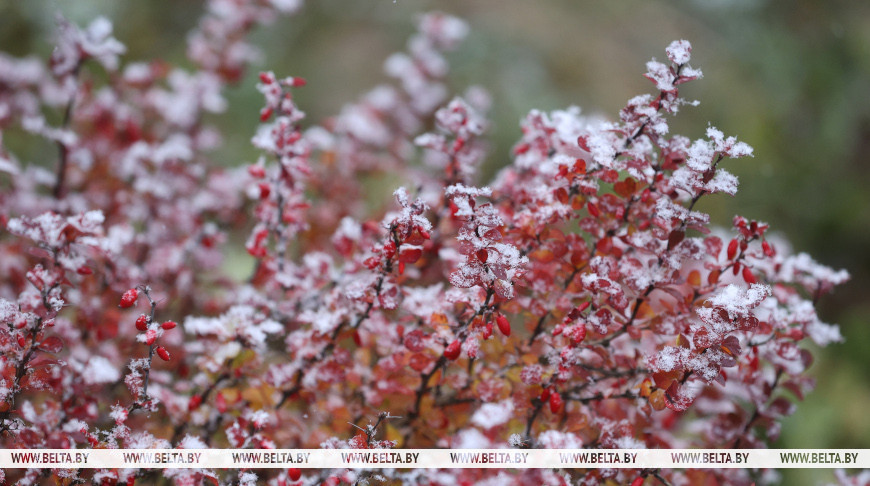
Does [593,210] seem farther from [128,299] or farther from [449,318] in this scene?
[128,299]

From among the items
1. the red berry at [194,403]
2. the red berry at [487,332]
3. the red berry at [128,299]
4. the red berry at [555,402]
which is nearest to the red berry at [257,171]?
the red berry at [128,299]

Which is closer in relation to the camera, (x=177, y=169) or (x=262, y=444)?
(x=262, y=444)

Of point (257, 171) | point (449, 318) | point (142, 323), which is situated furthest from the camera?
point (257, 171)

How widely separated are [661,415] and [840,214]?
2.08m

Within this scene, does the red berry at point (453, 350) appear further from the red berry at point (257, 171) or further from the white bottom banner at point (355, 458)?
the red berry at point (257, 171)

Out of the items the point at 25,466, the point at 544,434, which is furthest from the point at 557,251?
the point at 25,466

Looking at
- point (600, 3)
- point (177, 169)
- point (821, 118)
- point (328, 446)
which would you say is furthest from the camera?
point (600, 3)

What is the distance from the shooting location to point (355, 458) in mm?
911

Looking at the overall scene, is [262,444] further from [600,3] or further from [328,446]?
[600,3]

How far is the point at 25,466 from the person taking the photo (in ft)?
3.02

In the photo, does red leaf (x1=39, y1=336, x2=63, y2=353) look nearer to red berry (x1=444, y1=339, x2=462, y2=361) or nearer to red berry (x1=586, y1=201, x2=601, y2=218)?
red berry (x1=444, y1=339, x2=462, y2=361)

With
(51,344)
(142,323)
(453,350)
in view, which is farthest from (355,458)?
(51,344)

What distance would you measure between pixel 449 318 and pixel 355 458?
24 centimetres

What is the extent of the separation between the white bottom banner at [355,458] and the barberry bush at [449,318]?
17 millimetres
